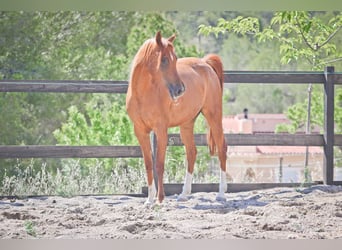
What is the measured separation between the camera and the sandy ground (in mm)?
5574

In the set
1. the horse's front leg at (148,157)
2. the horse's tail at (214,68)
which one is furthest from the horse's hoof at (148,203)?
the horse's tail at (214,68)

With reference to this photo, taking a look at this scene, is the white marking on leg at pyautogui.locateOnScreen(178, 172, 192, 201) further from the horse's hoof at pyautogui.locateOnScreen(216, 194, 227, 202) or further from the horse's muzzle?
the horse's muzzle

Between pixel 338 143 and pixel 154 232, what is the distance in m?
1.62

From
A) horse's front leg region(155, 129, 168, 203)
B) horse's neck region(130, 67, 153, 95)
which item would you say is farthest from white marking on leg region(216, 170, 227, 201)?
horse's neck region(130, 67, 153, 95)

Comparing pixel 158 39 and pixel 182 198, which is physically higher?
pixel 158 39

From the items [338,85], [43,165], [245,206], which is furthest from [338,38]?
[43,165]

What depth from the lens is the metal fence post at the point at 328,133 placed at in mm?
6098

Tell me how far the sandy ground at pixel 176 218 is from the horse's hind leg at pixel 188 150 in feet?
0.29

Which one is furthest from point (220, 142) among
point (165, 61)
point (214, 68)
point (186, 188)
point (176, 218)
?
point (165, 61)

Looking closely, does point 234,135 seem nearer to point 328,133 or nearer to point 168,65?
point 328,133

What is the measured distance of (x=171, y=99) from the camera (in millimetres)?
5641

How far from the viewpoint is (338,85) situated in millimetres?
6145

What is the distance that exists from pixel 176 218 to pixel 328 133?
1377 millimetres

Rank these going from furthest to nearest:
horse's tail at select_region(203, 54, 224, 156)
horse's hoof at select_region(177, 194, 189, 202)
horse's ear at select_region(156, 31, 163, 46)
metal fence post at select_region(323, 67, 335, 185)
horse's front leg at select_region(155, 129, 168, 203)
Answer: metal fence post at select_region(323, 67, 335, 185)
horse's tail at select_region(203, 54, 224, 156)
horse's hoof at select_region(177, 194, 189, 202)
horse's front leg at select_region(155, 129, 168, 203)
horse's ear at select_region(156, 31, 163, 46)
